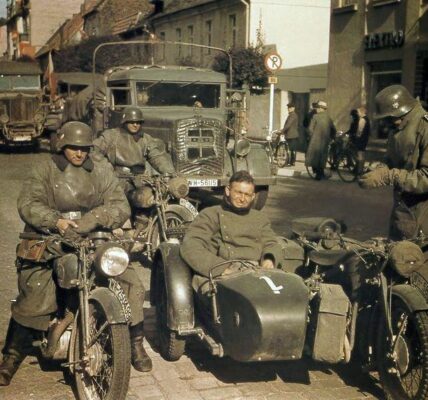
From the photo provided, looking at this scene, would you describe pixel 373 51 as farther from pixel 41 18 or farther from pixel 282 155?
pixel 41 18

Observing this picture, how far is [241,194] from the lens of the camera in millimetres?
5172

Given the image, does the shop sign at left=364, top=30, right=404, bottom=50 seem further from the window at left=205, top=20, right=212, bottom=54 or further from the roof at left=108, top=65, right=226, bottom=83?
the window at left=205, top=20, right=212, bottom=54

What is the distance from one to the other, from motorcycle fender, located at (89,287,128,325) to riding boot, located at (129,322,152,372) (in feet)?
2.35

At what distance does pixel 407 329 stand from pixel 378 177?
118 centimetres

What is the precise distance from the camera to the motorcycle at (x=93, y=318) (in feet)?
13.6

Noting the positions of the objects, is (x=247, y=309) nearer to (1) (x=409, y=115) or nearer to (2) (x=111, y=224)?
(2) (x=111, y=224)

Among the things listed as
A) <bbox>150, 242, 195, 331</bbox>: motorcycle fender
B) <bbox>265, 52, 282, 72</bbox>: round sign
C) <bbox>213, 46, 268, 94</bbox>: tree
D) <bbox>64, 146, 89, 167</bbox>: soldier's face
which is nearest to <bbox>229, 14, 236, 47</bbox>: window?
<bbox>213, 46, 268, 94</bbox>: tree

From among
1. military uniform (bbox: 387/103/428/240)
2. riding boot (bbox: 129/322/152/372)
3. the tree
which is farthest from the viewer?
the tree

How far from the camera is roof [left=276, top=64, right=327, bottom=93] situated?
32.8 m

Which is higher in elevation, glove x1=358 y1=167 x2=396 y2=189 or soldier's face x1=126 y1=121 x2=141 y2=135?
soldier's face x1=126 y1=121 x2=141 y2=135

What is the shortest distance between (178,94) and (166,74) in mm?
363

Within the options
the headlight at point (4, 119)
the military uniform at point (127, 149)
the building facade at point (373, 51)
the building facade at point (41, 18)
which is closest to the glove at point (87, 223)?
the military uniform at point (127, 149)

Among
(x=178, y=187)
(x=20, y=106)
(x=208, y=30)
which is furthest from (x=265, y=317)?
(x=208, y=30)

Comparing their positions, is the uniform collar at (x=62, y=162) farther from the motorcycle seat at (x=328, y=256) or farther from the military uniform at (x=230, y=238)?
the motorcycle seat at (x=328, y=256)
